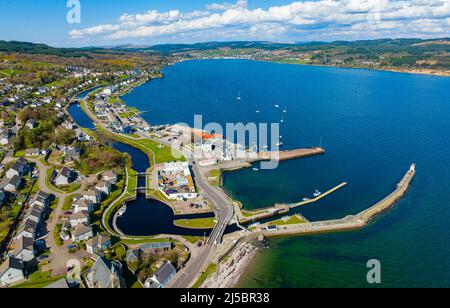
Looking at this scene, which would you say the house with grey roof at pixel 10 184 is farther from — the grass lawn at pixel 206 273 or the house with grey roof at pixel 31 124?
the grass lawn at pixel 206 273

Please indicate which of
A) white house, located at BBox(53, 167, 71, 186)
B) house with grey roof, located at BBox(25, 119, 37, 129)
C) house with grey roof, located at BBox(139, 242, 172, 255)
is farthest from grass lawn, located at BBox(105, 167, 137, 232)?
house with grey roof, located at BBox(25, 119, 37, 129)

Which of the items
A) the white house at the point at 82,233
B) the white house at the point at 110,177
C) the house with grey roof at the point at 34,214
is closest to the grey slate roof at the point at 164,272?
the white house at the point at 82,233

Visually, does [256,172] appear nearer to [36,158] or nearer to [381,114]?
[36,158]

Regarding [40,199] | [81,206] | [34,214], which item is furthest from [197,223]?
[40,199]

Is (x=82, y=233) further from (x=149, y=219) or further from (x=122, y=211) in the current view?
(x=149, y=219)

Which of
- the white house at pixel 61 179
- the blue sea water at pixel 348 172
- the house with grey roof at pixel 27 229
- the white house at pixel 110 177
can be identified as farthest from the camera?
the white house at pixel 110 177

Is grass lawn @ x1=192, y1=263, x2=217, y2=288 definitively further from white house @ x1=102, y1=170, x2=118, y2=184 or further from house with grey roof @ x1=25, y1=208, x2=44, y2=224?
white house @ x1=102, y1=170, x2=118, y2=184
